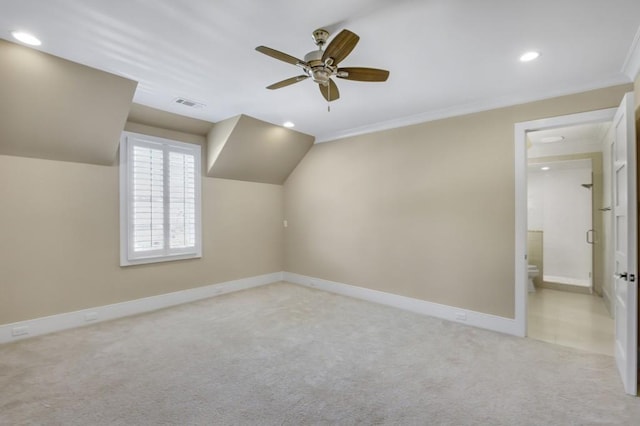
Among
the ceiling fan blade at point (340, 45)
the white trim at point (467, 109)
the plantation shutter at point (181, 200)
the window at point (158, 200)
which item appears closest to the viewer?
the ceiling fan blade at point (340, 45)

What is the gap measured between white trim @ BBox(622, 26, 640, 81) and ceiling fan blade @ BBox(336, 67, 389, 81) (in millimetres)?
1881

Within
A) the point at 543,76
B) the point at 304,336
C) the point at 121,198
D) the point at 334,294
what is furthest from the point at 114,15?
the point at 334,294

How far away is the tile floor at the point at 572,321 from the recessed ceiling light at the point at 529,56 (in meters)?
2.90

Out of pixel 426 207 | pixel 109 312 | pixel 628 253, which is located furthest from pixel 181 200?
pixel 628 253

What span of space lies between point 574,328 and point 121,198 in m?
5.97

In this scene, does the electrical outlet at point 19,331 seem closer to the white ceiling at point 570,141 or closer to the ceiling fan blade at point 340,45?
the ceiling fan blade at point 340,45

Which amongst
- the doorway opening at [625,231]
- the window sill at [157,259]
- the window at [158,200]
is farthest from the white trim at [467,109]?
the window sill at [157,259]

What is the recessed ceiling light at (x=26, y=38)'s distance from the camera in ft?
7.62

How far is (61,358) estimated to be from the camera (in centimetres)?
282

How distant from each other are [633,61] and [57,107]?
544 cm

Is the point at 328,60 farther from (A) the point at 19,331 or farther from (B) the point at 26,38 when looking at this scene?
(A) the point at 19,331

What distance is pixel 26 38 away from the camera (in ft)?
7.85

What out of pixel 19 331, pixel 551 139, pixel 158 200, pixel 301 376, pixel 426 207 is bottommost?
pixel 301 376

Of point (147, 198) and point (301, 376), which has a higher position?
point (147, 198)
